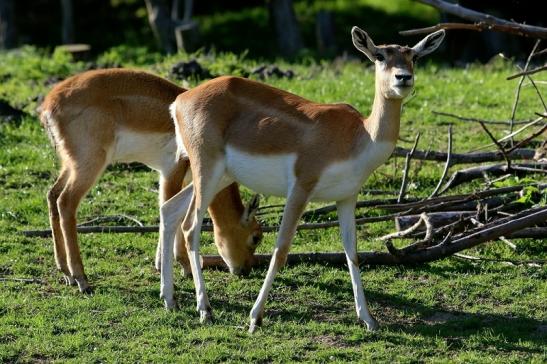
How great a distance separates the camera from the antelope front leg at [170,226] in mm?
7590

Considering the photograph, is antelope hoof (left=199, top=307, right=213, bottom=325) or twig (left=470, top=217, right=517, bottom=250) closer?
antelope hoof (left=199, top=307, right=213, bottom=325)

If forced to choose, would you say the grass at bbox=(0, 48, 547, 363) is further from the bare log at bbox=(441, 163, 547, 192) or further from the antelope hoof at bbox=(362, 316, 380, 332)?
the bare log at bbox=(441, 163, 547, 192)

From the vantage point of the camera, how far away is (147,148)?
848 cm

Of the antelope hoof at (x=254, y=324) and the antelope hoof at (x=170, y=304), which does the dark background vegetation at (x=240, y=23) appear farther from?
the antelope hoof at (x=254, y=324)

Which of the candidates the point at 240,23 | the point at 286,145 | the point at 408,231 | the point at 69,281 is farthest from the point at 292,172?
the point at 240,23

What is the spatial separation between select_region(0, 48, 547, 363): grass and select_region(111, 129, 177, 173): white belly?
2.59 feet

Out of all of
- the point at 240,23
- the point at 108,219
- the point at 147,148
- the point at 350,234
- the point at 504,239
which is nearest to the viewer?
the point at 350,234

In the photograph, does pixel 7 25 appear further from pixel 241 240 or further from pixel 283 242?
pixel 283 242

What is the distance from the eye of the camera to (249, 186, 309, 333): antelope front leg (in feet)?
23.1

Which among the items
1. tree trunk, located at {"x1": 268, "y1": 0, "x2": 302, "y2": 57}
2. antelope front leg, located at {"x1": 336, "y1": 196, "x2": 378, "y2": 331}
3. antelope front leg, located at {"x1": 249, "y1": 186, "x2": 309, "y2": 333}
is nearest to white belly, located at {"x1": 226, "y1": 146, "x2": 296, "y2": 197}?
antelope front leg, located at {"x1": 249, "y1": 186, "x2": 309, "y2": 333}

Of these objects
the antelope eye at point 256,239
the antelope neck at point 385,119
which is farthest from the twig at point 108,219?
the antelope neck at point 385,119

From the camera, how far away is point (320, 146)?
7.06m

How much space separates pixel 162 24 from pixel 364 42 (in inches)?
548

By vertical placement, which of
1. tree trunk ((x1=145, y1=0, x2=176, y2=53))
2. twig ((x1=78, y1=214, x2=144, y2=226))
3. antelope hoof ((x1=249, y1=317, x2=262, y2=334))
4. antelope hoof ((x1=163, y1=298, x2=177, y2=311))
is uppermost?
antelope hoof ((x1=249, y1=317, x2=262, y2=334))
